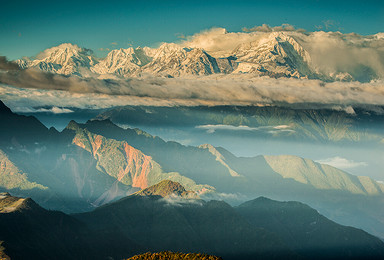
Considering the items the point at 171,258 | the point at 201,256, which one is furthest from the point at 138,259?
the point at 201,256

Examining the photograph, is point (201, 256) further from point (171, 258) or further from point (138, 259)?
point (138, 259)
